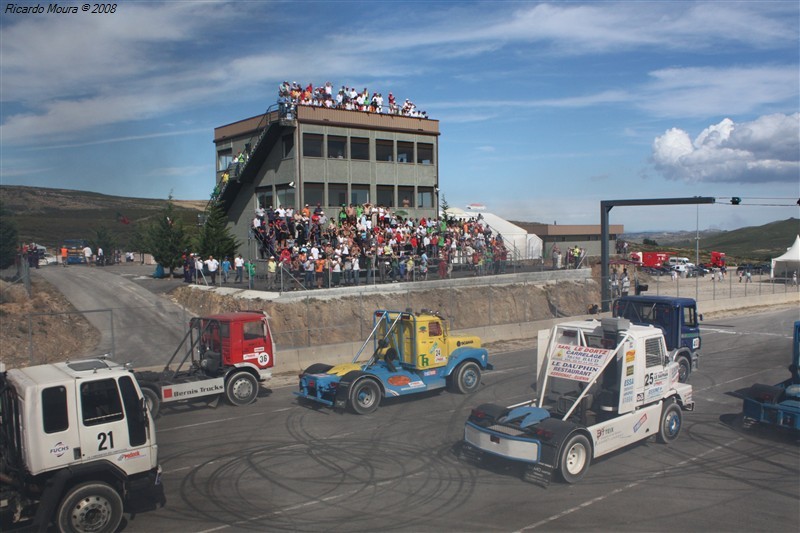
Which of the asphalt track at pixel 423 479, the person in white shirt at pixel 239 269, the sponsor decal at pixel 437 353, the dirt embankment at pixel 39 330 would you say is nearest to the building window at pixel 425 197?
the person in white shirt at pixel 239 269

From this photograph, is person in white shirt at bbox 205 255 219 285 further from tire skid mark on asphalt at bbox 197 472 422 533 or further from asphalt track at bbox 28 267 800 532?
tire skid mark on asphalt at bbox 197 472 422 533

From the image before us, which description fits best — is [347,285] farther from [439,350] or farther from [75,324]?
[439,350]

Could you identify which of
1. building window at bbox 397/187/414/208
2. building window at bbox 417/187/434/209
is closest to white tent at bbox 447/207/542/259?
building window at bbox 417/187/434/209

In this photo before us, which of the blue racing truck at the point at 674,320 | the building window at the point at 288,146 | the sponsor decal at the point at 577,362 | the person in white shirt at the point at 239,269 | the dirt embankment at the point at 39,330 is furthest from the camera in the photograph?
the building window at the point at 288,146

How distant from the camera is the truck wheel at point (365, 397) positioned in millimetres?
14555

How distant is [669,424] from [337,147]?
29.4 meters

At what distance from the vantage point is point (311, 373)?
15664 millimetres

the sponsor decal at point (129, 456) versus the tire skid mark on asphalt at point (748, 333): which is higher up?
A: the sponsor decal at point (129, 456)

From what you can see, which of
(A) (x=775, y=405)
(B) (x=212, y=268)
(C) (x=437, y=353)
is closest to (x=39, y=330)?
(B) (x=212, y=268)

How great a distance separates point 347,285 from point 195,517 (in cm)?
2000

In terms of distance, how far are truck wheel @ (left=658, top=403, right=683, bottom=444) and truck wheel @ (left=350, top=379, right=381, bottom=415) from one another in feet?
20.9

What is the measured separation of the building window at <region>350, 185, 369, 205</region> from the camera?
38.7 meters

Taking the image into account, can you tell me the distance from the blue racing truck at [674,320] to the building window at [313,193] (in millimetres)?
21534

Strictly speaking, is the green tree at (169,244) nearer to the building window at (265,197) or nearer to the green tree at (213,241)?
the green tree at (213,241)
